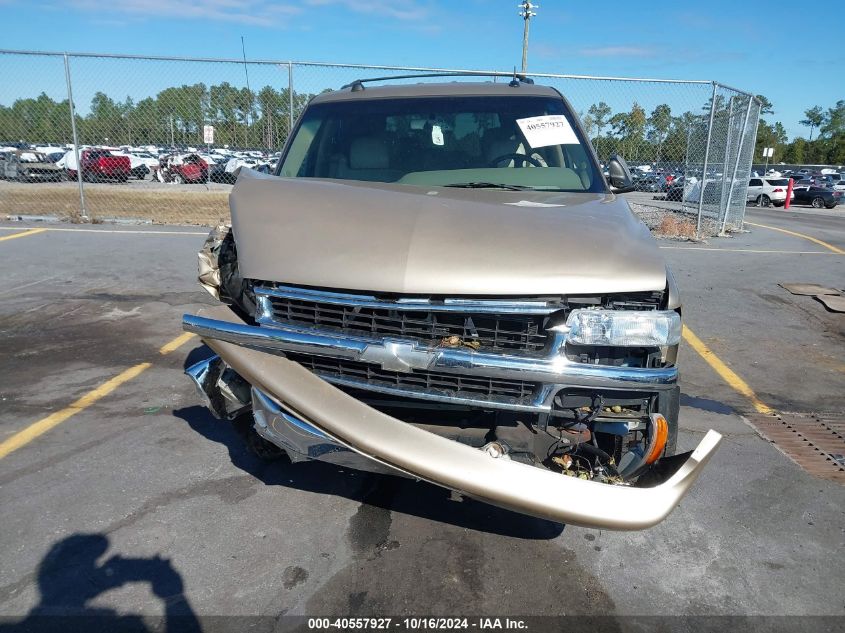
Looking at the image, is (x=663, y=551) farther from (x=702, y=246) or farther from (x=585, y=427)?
(x=702, y=246)

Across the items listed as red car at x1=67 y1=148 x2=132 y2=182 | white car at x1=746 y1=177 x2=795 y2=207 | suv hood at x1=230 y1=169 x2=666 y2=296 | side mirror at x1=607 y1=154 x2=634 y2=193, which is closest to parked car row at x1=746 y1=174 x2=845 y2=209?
white car at x1=746 y1=177 x2=795 y2=207

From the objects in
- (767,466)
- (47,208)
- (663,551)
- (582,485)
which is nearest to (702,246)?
(767,466)

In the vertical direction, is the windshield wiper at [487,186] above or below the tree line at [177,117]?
below

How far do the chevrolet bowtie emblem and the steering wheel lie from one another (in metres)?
1.85

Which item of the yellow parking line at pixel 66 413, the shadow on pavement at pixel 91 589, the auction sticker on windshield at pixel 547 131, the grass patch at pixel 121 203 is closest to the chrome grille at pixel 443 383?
the shadow on pavement at pixel 91 589

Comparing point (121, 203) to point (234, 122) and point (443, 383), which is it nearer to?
point (234, 122)

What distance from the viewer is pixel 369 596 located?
270cm

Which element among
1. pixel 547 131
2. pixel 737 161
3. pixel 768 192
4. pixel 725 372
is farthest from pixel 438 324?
pixel 768 192

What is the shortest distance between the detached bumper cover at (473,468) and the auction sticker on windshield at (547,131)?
86.2 inches

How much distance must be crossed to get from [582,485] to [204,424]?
2791 mm

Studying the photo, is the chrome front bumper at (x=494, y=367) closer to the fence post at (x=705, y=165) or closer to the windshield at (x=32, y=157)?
the fence post at (x=705, y=165)

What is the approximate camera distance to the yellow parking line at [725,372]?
4922mm

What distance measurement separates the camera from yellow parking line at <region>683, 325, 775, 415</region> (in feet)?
16.1

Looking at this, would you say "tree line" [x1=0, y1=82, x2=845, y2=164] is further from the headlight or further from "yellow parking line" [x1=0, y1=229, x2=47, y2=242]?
the headlight
